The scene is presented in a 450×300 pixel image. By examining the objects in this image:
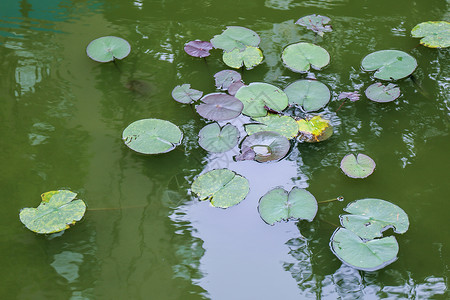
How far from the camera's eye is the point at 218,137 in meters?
2.02

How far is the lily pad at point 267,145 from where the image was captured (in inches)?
77.7

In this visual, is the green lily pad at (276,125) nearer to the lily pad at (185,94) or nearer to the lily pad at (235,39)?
the lily pad at (185,94)

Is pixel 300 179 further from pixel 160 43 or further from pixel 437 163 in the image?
pixel 160 43

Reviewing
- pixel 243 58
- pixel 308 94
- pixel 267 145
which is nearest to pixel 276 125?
pixel 267 145

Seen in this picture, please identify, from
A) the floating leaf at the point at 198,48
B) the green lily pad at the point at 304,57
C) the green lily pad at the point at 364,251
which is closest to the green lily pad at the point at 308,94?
the green lily pad at the point at 304,57

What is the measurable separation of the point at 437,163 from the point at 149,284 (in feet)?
4.45

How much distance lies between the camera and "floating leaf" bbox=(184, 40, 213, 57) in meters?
2.45

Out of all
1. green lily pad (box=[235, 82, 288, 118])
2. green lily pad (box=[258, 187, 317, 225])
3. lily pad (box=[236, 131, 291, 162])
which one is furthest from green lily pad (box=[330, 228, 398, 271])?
green lily pad (box=[235, 82, 288, 118])

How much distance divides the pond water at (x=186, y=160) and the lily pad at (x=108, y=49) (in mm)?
55

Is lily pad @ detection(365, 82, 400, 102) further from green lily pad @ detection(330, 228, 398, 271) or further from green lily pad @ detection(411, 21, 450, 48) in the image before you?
green lily pad @ detection(330, 228, 398, 271)

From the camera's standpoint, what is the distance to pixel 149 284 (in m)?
1.63

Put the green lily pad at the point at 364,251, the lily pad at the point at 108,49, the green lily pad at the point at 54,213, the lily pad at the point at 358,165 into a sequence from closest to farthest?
the green lily pad at the point at 364,251
the green lily pad at the point at 54,213
the lily pad at the point at 358,165
the lily pad at the point at 108,49

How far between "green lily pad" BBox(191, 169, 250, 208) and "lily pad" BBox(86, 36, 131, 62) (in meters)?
0.98

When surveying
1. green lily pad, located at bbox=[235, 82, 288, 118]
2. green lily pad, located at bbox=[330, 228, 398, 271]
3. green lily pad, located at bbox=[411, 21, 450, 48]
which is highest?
green lily pad, located at bbox=[411, 21, 450, 48]
